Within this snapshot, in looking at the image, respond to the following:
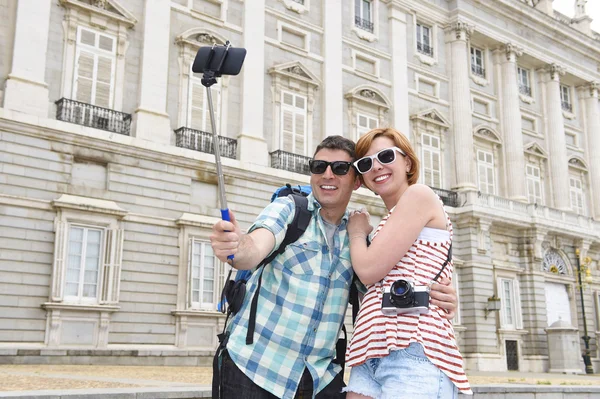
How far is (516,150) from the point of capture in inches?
1163

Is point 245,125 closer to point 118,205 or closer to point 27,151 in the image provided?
point 118,205

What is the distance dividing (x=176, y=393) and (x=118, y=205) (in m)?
12.1

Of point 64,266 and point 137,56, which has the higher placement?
point 137,56

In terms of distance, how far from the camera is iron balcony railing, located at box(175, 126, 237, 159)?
749 inches

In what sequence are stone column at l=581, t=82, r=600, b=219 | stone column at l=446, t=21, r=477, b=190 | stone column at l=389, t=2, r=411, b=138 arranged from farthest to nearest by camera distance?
1. stone column at l=581, t=82, r=600, b=219
2. stone column at l=446, t=21, r=477, b=190
3. stone column at l=389, t=2, r=411, b=138

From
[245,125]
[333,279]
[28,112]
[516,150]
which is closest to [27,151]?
[28,112]

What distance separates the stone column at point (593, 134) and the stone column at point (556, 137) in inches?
98.1

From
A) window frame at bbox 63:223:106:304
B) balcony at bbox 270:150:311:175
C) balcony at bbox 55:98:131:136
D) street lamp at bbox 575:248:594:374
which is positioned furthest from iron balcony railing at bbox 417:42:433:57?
window frame at bbox 63:223:106:304

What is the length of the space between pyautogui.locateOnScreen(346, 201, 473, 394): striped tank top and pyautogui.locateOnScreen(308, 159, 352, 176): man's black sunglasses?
431mm

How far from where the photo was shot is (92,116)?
688 inches

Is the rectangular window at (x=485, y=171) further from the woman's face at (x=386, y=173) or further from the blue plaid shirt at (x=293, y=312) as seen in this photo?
the blue plaid shirt at (x=293, y=312)

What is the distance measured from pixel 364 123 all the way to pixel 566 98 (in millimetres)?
15192

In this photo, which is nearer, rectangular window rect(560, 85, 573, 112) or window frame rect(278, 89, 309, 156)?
window frame rect(278, 89, 309, 156)

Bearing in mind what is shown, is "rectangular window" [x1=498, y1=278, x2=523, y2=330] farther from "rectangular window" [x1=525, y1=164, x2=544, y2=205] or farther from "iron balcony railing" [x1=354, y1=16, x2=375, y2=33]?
"iron balcony railing" [x1=354, y1=16, x2=375, y2=33]
